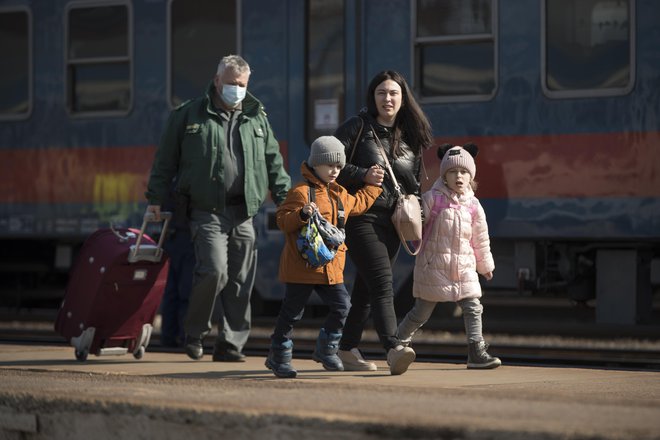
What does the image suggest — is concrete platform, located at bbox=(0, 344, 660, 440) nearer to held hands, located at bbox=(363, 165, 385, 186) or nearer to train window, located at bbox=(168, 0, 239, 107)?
held hands, located at bbox=(363, 165, 385, 186)

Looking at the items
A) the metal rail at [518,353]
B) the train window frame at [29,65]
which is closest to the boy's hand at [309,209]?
the metal rail at [518,353]

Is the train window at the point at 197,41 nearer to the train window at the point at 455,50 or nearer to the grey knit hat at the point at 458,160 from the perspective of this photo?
the train window at the point at 455,50

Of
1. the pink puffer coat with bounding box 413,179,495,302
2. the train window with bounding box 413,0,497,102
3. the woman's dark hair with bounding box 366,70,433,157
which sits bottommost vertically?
the pink puffer coat with bounding box 413,179,495,302

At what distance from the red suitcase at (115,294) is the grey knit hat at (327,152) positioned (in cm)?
137

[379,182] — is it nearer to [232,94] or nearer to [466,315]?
[466,315]

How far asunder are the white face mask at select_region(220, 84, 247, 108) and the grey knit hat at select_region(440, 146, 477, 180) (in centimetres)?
133

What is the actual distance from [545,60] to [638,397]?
4.65 metres

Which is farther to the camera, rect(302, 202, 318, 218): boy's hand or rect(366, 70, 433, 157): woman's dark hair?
rect(366, 70, 433, 157): woman's dark hair

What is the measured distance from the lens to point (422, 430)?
4.93 m

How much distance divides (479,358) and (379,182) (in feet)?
4.10

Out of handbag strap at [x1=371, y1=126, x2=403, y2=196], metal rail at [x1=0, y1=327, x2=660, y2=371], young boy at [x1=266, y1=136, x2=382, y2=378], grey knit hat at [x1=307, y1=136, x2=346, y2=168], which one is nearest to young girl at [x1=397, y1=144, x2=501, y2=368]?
handbag strap at [x1=371, y1=126, x2=403, y2=196]

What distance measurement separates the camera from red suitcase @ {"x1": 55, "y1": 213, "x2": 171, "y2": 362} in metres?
8.77

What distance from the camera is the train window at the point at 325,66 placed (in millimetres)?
11609

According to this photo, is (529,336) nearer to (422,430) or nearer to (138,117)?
(138,117)
